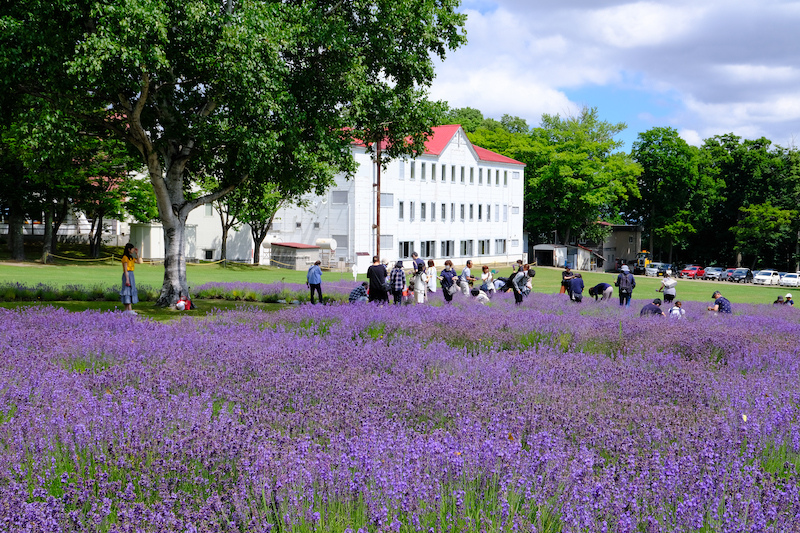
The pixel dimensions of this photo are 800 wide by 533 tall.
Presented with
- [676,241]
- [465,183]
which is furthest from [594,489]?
[676,241]

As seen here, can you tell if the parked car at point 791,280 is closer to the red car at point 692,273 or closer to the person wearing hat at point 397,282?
the red car at point 692,273

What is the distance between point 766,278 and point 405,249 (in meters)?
36.7

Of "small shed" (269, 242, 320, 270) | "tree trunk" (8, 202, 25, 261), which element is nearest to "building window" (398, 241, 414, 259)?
"small shed" (269, 242, 320, 270)

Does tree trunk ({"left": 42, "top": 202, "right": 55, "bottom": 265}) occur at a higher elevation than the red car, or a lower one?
higher

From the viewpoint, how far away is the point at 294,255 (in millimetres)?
57250

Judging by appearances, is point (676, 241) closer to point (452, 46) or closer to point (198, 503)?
point (452, 46)

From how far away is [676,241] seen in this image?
8512cm

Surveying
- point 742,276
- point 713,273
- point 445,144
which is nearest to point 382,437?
point 445,144

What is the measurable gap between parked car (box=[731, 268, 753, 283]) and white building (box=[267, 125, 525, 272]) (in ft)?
75.9

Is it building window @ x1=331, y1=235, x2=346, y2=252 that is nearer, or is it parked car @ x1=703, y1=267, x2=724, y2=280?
building window @ x1=331, y1=235, x2=346, y2=252

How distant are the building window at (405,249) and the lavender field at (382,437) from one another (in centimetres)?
5438

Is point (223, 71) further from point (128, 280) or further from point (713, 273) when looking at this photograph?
point (713, 273)

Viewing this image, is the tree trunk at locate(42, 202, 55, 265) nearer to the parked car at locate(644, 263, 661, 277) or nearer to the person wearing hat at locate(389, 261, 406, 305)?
the person wearing hat at locate(389, 261, 406, 305)

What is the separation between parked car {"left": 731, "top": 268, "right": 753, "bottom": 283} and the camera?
73.1 m
